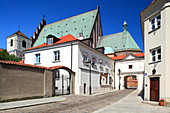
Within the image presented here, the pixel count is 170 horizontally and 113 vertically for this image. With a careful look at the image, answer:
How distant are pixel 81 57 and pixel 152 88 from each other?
1121 centimetres

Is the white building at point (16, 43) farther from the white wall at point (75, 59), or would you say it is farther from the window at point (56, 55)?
the window at point (56, 55)

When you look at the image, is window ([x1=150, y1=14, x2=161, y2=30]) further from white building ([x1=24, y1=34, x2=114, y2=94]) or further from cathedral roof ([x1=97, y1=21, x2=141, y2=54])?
cathedral roof ([x1=97, y1=21, x2=141, y2=54])

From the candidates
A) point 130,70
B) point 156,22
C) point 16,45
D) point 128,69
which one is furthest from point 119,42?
point 16,45

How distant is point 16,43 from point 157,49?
170 ft

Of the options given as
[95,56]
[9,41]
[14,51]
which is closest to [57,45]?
[95,56]

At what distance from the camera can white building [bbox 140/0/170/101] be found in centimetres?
1133

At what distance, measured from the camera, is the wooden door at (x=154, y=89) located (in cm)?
1225

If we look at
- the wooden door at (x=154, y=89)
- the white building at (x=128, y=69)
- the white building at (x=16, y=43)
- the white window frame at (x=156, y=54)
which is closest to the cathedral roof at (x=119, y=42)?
the white building at (x=128, y=69)

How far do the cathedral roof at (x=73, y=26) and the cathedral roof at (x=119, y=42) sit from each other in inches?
430

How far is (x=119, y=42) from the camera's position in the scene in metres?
50.3

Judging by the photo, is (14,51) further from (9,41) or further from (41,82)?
(41,82)

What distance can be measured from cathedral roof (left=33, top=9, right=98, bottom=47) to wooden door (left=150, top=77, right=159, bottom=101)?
28183 mm

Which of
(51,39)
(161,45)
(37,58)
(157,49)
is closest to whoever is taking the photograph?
(161,45)

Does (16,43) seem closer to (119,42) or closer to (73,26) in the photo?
(73,26)
